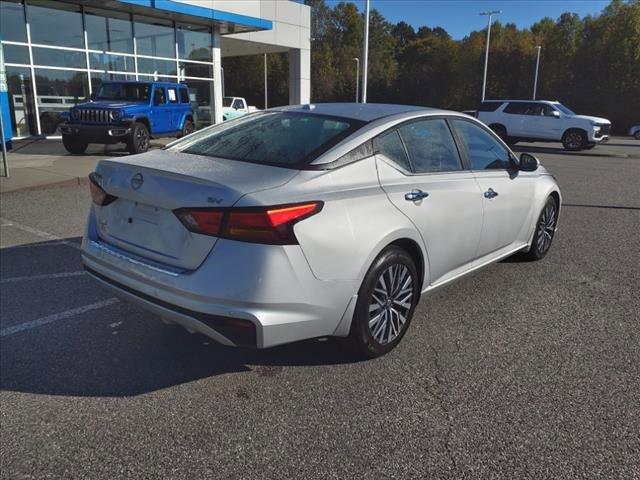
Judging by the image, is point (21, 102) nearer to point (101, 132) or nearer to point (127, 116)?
point (101, 132)

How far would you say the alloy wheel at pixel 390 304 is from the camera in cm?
346

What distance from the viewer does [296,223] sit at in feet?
9.52

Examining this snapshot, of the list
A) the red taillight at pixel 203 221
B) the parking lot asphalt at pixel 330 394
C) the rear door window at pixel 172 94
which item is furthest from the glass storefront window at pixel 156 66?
the red taillight at pixel 203 221

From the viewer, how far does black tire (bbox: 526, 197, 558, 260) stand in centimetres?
564

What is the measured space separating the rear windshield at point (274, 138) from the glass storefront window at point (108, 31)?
1788 cm

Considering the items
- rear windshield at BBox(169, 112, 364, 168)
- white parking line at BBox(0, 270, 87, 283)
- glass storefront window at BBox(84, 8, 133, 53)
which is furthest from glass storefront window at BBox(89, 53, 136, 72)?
rear windshield at BBox(169, 112, 364, 168)

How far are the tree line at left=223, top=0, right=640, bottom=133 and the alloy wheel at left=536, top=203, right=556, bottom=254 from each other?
43.5m

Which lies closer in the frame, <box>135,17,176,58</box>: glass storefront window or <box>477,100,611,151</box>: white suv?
<box>135,17,176,58</box>: glass storefront window

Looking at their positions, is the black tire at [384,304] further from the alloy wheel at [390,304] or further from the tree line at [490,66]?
the tree line at [490,66]

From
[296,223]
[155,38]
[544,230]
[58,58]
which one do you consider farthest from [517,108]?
[296,223]

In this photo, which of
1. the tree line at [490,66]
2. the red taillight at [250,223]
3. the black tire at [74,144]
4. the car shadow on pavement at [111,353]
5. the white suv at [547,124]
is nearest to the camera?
the red taillight at [250,223]

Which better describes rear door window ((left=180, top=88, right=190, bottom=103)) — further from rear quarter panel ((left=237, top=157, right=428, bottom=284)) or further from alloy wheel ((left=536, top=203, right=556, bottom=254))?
rear quarter panel ((left=237, top=157, right=428, bottom=284))

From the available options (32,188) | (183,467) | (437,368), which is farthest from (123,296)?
(32,188)

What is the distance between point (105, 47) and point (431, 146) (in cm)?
1900
